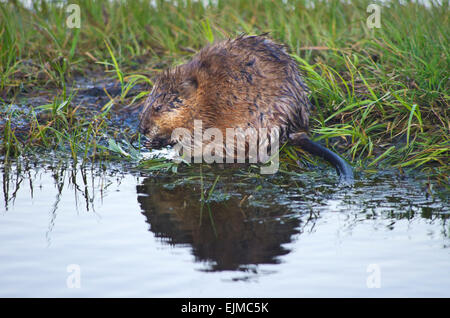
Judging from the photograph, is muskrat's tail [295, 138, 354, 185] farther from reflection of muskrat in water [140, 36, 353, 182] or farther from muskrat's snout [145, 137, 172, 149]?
muskrat's snout [145, 137, 172, 149]

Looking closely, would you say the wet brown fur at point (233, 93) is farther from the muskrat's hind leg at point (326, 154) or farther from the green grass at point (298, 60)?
the green grass at point (298, 60)

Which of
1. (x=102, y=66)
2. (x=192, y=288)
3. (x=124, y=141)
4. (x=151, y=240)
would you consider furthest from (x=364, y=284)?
(x=102, y=66)

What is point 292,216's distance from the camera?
3441mm

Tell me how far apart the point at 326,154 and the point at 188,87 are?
984mm

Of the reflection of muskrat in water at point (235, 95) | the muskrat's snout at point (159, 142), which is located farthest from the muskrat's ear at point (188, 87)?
the muskrat's snout at point (159, 142)

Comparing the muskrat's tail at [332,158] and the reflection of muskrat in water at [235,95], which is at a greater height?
the reflection of muskrat in water at [235,95]

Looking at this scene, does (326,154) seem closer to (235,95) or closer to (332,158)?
(332,158)

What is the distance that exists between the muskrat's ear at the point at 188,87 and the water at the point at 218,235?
517 mm

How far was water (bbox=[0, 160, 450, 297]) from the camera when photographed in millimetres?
2662

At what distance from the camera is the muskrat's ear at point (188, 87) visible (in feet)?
14.6

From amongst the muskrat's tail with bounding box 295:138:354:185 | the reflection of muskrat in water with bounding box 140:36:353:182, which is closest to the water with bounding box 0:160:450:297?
the muskrat's tail with bounding box 295:138:354:185

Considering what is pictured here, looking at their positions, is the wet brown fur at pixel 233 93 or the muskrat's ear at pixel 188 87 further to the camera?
the muskrat's ear at pixel 188 87

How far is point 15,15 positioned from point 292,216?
4147 mm

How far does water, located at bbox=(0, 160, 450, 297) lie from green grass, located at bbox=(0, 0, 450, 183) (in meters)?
0.45
